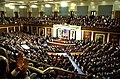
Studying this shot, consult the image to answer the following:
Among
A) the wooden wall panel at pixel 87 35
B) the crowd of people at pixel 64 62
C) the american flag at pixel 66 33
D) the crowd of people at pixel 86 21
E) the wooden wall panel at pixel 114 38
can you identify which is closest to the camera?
the crowd of people at pixel 64 62

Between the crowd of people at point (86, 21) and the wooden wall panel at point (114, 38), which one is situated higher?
the crowd of people at point (86, 21)

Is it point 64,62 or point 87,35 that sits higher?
point 87,35

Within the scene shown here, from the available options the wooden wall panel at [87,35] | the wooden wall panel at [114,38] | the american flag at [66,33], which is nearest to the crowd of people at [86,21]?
the wooden wall panel at [87,35]

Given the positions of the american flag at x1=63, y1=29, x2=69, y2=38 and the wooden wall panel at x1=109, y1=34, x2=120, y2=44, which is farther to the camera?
the american flag at x1=63, y1=29, x2=69, y2=38

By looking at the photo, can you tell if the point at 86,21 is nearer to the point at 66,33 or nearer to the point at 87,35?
the point at 87,35

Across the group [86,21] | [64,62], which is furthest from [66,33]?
[64,62]

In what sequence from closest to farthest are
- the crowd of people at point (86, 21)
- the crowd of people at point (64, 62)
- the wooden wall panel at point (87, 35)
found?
1. the crowd of people at point (64, 62)
2. the crowd of people at point (86, 21)
3. the wooden wall panel at point (87, 35)

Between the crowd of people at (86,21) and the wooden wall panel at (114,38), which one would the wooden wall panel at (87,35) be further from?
the wooden wall panel at (114,38)

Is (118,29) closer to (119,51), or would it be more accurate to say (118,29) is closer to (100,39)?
(100,39)

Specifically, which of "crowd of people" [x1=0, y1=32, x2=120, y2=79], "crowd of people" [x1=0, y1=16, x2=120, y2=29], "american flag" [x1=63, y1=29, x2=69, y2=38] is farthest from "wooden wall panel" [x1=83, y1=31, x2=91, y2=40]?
"crowd of people" [x1=0, y1=32, x2=120, y2=79]

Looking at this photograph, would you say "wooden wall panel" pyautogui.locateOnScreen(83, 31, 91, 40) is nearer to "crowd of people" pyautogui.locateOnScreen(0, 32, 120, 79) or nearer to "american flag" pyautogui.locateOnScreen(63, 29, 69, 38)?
"american flag" pyautogui.locateOnScreen(63, 29, 69, 38)

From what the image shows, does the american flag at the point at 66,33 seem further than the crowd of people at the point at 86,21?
Yes

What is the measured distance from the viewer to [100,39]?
27938 millimetres

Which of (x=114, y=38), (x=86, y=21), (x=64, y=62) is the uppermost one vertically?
(x=86, y=21)
